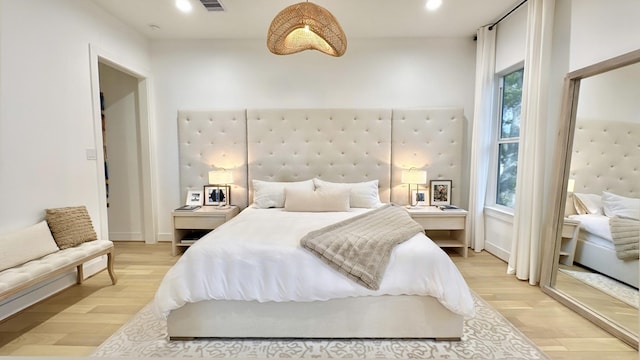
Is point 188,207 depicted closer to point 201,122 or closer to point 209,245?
point 201,122

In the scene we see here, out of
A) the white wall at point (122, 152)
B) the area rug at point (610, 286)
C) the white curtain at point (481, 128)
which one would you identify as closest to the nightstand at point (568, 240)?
the area rug at point (610, 286)

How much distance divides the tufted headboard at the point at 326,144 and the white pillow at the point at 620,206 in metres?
1.79

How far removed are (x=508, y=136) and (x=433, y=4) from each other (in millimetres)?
1797

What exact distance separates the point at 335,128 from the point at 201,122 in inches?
69.9

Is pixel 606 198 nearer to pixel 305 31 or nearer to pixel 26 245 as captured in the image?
pixel 305 31

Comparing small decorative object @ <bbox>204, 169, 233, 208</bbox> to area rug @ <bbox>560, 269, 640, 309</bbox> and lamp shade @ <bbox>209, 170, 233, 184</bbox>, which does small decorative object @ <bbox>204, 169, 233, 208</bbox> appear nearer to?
lamp shade @ <bbox>209, 170, 233, 184</bbox>

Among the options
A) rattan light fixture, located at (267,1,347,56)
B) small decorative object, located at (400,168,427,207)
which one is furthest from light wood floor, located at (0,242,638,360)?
rattan light fixture, located at (267,1,347,56)

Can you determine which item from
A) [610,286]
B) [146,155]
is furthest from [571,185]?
[146,155]

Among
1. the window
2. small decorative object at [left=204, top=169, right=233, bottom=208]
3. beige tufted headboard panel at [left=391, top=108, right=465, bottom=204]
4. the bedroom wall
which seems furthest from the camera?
small decorative object at [left=204, top=169, right=233, bottom=208]

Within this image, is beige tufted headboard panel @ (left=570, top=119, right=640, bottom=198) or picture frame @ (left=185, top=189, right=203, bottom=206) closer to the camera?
beige tufted headboard panel @ (left=570, top=119, right=640, bottom=198)

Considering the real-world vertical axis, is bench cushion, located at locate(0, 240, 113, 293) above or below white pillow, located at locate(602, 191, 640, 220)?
below

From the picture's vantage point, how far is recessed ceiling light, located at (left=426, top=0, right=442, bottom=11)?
3.03m

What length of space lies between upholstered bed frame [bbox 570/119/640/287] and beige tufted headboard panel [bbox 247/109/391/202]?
6.44ft

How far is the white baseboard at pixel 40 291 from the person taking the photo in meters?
2.33
